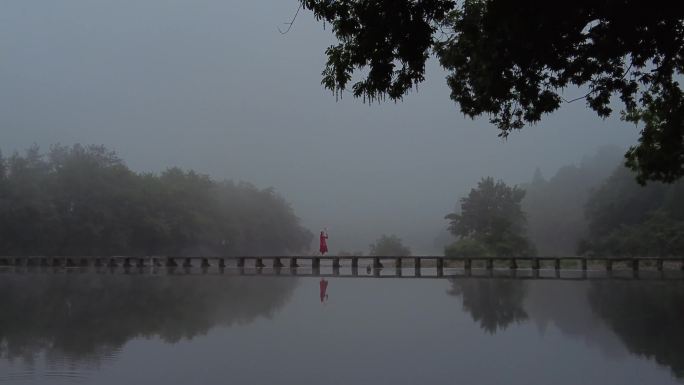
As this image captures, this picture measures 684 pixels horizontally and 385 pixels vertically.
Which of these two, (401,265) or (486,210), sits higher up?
(486,210)

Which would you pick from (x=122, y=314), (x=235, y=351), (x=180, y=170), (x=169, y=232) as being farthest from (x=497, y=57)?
(x=180, y=170)

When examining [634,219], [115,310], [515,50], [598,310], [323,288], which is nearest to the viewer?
[515,50]

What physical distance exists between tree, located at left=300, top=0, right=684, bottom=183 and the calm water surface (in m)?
3.40

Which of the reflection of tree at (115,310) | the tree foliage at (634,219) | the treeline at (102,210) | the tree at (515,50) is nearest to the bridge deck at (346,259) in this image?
the tree foliage at (634,219)

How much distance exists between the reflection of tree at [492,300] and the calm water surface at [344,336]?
2.8 inches

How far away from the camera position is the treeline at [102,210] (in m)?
39.4

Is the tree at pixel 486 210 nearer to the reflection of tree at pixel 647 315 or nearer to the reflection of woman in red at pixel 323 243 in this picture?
the reflection of woman in red at pixel 323 243

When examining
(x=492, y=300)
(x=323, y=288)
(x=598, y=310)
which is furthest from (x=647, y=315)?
(x=323, y=288)

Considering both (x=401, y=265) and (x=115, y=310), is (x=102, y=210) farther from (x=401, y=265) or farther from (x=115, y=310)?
(x=115, y=310)

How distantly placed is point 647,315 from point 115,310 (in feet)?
35.6

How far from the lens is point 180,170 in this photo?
6156cm

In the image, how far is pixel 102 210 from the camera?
4362 cm

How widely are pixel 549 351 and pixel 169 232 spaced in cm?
4361

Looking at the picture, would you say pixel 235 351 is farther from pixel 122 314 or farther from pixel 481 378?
pixel 122 314
